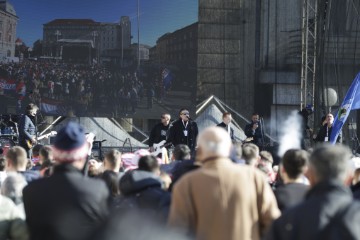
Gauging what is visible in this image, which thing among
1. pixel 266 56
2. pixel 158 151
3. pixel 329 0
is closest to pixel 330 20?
pixel 329 0

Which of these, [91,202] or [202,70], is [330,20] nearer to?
[202,70]

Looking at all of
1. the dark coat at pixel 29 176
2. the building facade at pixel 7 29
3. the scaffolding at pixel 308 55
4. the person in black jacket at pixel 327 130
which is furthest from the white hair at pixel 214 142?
the building facade at pixel 7 29

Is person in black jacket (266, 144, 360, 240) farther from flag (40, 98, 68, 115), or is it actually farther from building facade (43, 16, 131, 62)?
building facade (43, 16, 131, 62)

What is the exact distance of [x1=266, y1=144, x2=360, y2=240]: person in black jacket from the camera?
2.85m

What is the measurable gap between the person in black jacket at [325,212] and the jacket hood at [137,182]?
1.49 m

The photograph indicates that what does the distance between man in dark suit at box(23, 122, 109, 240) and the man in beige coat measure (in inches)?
15.9

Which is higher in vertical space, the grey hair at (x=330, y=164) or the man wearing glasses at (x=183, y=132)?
the grey hair at (x=330, y=164)

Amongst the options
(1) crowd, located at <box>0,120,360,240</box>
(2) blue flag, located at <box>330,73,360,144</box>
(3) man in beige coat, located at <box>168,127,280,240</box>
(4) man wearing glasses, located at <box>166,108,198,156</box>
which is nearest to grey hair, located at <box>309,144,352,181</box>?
(1) crowd, located at <box>0,120,360,240</box>

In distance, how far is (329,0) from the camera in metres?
14.5

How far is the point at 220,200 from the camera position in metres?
3.52

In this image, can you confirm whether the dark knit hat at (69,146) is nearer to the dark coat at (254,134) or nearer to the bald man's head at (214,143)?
the bald man's head at (214,143)

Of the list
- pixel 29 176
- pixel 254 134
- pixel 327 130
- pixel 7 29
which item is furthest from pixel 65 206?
pixel 7 29

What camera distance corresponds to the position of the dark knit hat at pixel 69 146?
368 centimetres

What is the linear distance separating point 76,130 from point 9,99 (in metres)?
12.1
